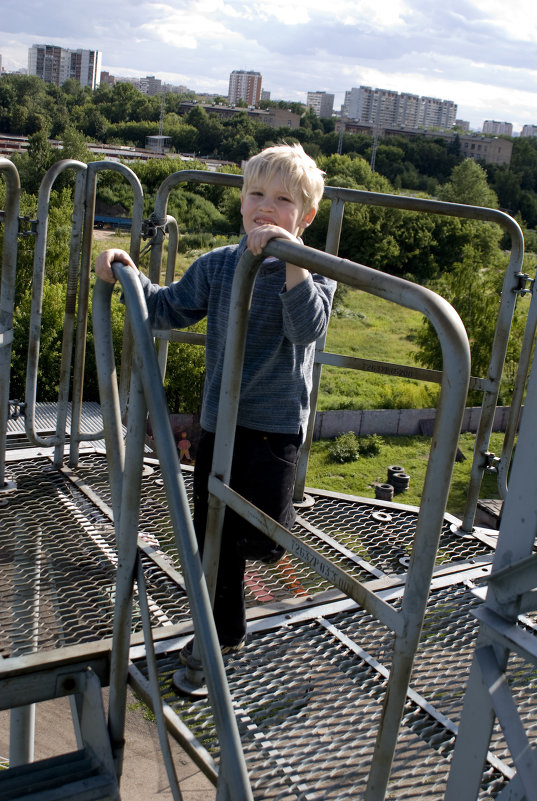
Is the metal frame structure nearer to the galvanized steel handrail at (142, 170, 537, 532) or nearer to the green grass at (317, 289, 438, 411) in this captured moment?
the galvanized steel handrail at (142, 170, 537, 532)

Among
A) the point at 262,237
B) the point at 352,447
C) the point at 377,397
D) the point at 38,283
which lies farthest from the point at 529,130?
→ the point at 262,237

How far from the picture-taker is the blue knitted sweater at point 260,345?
211cm

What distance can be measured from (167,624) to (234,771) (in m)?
1.13

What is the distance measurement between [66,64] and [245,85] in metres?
31.9

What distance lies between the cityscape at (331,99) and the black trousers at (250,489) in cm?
12562

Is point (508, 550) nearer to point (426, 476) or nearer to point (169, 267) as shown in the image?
point (426, 476)

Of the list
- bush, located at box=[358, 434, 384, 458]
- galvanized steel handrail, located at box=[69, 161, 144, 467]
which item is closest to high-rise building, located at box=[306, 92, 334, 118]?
bush, located at box=[358, 434, 384, 458]

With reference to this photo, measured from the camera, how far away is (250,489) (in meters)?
2.18

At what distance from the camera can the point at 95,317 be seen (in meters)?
1.91

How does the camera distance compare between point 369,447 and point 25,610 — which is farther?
point 369,447

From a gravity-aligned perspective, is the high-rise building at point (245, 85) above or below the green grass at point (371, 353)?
above

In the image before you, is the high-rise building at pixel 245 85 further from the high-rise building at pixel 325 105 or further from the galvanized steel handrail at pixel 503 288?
the galvanized steel handrail at pixel 503 288

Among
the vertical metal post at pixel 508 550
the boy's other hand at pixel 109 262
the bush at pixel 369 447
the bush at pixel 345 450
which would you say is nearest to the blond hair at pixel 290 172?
the boy's other hand at pixel 109 262

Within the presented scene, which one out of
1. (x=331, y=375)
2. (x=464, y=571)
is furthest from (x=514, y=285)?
(x=331, y=375)
